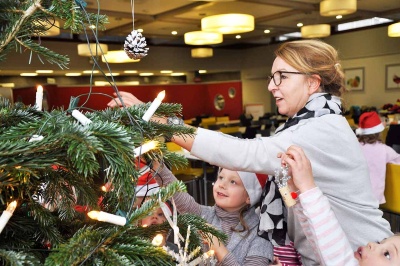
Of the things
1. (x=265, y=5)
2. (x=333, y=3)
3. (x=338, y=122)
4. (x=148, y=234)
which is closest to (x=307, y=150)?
(x=338, y=122)

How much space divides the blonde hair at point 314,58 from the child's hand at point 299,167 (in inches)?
17.0

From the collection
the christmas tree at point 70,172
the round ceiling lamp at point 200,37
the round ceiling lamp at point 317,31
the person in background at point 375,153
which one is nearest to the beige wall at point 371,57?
the round ceiling lamp at point 317,31

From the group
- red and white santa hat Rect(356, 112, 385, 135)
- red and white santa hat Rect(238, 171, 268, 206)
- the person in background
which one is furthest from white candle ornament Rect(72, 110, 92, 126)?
red and white santa hat Rect(356, 112, 385, 135)

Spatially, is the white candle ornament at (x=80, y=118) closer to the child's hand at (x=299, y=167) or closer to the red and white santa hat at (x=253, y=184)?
the child's hand at (x=299, y=167)

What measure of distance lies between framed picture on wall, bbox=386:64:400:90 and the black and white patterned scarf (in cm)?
1252

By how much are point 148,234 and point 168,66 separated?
1422 centimetres

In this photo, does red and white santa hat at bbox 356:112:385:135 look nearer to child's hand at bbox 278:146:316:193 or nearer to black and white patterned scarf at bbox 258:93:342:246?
black and white patterned scarf at bbox 258:93:342:246

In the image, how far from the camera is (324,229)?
124cm

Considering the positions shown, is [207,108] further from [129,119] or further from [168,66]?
[129,119]

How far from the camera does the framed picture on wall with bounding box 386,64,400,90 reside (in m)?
12.8

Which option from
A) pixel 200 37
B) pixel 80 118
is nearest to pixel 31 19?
pixel 80 118

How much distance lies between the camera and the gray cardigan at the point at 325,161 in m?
1.33

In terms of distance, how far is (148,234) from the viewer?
80 cm

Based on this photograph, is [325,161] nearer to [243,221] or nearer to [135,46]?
[243,221]
